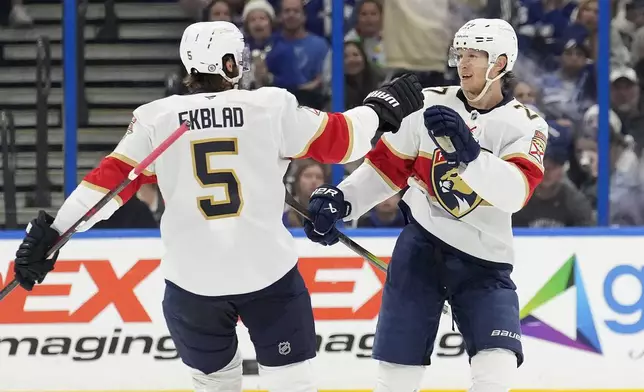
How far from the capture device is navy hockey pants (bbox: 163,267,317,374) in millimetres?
3027

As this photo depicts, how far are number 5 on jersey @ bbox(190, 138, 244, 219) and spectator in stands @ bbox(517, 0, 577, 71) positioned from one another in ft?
7.50

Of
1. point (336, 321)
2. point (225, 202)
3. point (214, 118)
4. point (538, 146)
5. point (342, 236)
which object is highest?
point (214, 118)

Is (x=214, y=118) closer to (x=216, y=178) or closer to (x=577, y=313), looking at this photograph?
(x=216, y=178)

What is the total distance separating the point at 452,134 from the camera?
2.88 metres

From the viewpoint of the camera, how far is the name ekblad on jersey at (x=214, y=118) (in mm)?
2924

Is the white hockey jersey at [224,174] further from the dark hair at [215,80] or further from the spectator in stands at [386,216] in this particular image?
the spectator in stands at [386,216]

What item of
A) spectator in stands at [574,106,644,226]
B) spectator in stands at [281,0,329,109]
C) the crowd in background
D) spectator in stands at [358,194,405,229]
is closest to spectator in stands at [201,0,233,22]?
the crowd in background

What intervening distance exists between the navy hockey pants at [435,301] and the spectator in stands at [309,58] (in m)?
1.71

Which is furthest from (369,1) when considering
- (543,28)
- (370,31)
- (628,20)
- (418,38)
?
(628,20)

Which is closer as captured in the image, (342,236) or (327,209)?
(327,209)

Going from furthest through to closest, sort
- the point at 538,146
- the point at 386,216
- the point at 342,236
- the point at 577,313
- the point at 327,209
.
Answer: the point at 386,216, the point at 577,313, the point at 342,236, the point at 327,209, the point at 538,146

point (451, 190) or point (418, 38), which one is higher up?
point (418, 38)

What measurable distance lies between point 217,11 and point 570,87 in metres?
1.50

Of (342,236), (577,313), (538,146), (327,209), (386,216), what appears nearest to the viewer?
(538,146)
